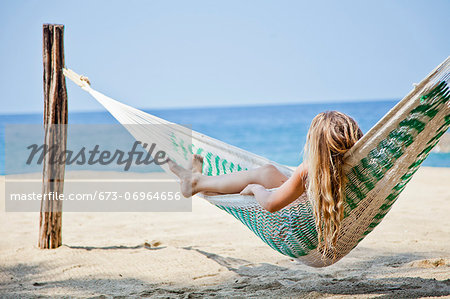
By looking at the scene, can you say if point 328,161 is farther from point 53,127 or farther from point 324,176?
point 53,127

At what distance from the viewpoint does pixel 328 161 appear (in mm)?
1412

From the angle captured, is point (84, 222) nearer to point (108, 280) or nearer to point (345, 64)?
point (108, 280)

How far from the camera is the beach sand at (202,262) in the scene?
77.6 inches

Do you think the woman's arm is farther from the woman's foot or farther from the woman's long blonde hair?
the woman's foot

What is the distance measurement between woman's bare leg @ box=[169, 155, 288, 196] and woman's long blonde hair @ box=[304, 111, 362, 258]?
15.4 inches

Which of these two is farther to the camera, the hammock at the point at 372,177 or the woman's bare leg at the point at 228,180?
the woman's bare leg at the point at 228,180

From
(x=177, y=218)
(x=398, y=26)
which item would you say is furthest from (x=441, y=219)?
(x=398, y=26)

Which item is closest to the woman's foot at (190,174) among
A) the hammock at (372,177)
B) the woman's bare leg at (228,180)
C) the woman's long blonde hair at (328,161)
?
the woman's bare leg at (228,180)

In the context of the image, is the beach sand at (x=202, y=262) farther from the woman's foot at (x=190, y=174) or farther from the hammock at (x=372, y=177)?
the woman's foot at (x=190, y=174)

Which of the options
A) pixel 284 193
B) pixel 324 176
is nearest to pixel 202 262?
pixel 284 193

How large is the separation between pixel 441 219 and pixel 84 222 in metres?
2.74

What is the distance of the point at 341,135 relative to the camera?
4.71ft

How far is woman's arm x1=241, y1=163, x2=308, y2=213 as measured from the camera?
1486 millimetres

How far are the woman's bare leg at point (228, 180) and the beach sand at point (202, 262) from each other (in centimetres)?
45
